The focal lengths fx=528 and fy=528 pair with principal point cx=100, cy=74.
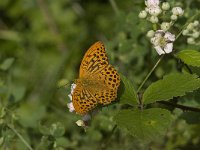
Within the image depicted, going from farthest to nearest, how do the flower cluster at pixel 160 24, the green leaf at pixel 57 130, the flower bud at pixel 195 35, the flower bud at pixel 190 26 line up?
1. the green leaf at pixel 57 130
2. the flower bud at pixel 195 35
3. the flower bud at pixel 190 26
4. the flower cluster at pixel 160 24

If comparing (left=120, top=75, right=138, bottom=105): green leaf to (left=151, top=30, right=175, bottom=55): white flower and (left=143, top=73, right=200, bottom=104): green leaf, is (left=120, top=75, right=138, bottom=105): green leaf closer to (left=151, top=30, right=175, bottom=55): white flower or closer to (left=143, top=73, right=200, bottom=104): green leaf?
(left=143, top=73, right=200, bottom=104): green leaf

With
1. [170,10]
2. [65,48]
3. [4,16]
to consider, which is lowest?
[65,48]

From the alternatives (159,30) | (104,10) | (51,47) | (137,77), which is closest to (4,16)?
(51,47)

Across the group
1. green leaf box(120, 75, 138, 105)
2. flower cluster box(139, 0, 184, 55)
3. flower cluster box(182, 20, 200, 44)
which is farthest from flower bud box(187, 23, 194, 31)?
green leaf box(120, 75, 138, 105)

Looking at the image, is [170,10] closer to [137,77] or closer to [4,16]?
[137,77]

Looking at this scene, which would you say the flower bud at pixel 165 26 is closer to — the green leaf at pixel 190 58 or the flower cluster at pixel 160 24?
the flower cluster at pixel 160 24

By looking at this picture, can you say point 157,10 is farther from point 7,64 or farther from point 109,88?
point 7,64

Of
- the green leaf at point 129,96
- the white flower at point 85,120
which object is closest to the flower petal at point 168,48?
the green leaf at point 129,96
